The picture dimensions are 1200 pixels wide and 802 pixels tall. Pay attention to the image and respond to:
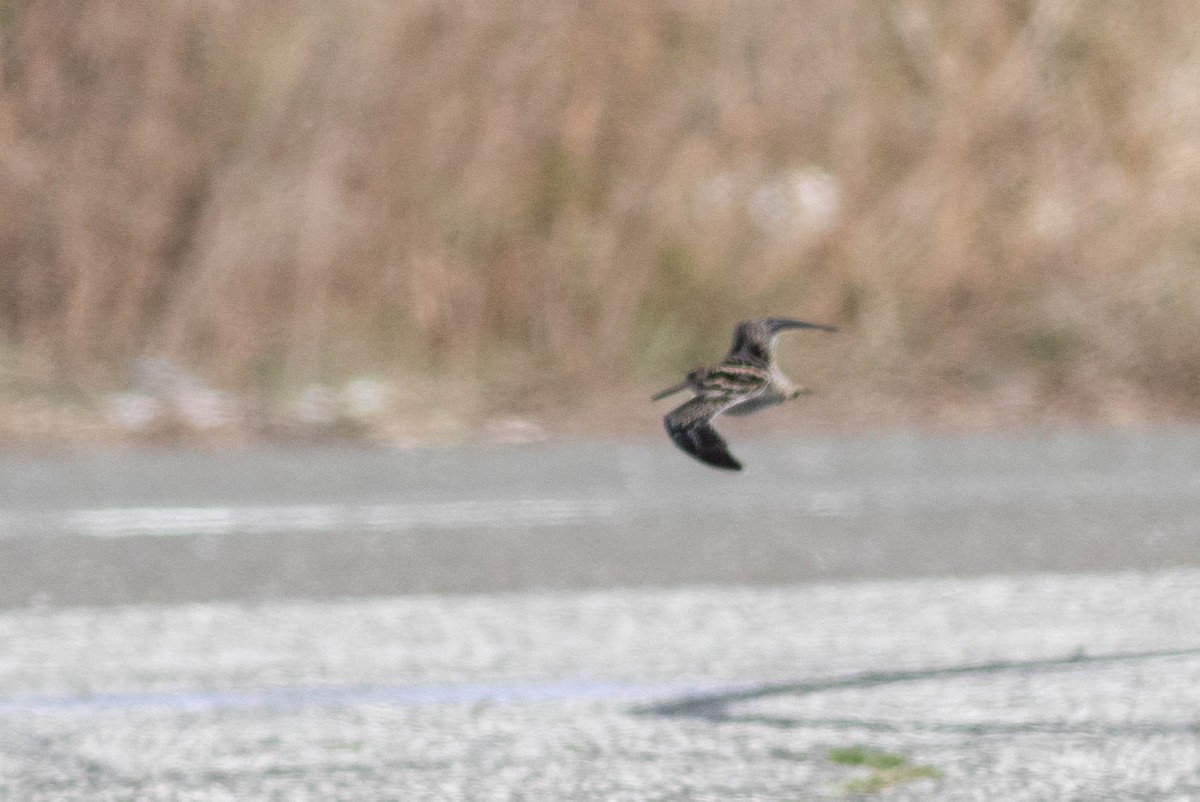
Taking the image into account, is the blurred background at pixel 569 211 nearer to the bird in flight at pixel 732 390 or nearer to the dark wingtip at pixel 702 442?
the bird in flight at pixel 732 390

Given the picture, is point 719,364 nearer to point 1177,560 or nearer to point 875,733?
point 875,733

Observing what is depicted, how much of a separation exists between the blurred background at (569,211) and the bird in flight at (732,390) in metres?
7.63

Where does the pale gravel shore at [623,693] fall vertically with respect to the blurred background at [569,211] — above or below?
below

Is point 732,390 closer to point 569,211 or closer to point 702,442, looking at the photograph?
point 702,442

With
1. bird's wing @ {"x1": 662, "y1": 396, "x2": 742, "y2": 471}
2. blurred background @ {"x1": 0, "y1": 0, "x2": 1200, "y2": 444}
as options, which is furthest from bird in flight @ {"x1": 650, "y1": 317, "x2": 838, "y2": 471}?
blurred background @ {"x1": 0, "y1": 0, "x2": 1200, "y2": 444}

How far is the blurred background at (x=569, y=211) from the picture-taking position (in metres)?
10.3

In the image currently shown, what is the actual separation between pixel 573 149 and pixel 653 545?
4.89 metres

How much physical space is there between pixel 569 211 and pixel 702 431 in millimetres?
9338

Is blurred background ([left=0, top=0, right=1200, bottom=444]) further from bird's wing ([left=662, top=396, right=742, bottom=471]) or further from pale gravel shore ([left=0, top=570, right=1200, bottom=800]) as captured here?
bird's wing ([left=662, top=396, right=742, bottom=471])

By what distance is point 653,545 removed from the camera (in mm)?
6773

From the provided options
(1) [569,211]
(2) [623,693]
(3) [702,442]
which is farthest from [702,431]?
(1) [569,211]

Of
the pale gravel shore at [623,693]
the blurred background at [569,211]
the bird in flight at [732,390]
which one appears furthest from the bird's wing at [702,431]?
the blurred background at [569,211]

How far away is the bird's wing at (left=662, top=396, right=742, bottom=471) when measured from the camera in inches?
72.8

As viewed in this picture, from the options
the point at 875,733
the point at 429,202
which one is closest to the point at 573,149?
the point at 429,202
